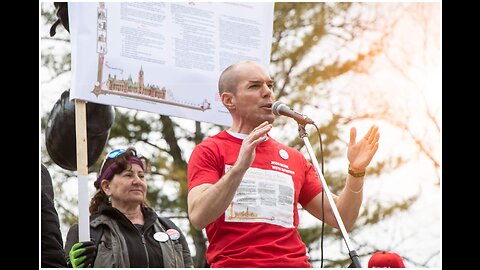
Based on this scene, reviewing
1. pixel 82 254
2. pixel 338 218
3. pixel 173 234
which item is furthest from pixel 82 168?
pixel 338 218

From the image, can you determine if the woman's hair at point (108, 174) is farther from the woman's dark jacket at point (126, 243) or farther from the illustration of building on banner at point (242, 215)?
the illustration of building on banner at point (242, 215)

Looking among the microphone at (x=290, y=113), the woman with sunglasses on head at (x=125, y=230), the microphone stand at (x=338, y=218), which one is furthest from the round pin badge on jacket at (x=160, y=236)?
the microphone stand at (x=338, y=218)

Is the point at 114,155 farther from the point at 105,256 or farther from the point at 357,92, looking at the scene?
the point at 357,92

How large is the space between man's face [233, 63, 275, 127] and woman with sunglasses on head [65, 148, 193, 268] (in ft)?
3.35

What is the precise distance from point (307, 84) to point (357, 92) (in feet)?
1.97

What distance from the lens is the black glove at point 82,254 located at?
5348 millimetres

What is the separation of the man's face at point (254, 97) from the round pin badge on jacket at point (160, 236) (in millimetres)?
1021

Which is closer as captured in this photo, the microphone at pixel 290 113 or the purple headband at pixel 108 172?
the microphone at pixel 290 113

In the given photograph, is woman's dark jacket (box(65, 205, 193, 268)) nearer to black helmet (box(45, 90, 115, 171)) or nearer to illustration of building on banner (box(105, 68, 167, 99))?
black helmet (box(45, 90, 115, 171))

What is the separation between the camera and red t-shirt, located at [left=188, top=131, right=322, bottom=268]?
481cm

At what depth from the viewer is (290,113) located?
15.2ft

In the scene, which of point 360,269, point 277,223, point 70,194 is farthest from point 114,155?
point 70,194

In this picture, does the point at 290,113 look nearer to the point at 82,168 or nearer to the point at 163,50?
the point at 82,168

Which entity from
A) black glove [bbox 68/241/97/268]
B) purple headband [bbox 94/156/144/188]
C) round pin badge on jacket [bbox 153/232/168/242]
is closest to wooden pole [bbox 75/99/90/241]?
black glove [bbox 68/241/97/268]
